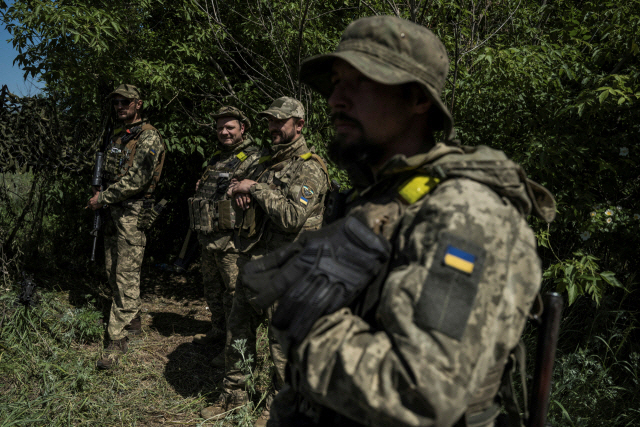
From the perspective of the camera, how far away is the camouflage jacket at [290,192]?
12.0 ft

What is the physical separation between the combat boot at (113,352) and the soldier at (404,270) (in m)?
3.28

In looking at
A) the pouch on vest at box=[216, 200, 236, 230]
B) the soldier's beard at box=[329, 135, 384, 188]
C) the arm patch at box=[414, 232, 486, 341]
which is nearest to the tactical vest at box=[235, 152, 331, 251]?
the pouch on vest at box=[216, 200, 236, 230]

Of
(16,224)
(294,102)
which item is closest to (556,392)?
(294,102)

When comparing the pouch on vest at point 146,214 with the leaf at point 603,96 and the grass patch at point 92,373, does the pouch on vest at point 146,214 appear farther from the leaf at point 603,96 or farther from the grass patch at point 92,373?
the leaf at point 603,96

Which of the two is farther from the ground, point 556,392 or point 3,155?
point 3,155

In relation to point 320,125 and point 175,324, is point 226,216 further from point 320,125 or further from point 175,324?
point 175,324

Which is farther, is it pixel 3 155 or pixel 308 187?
pixel 3 155

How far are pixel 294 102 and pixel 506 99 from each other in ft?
5.75

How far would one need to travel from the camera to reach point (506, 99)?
12.1 feet

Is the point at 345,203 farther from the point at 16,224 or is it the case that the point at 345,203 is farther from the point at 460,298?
the point at 16,224

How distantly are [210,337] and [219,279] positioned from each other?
0.63 metres

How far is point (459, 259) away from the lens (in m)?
0.98

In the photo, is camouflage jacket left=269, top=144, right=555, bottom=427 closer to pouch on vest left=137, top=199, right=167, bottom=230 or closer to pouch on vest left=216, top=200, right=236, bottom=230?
pouch on vest left=216, top=200, right=236, bottom=230

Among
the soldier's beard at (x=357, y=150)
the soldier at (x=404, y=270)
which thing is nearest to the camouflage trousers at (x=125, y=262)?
the soldier at (x=404, y=270)
